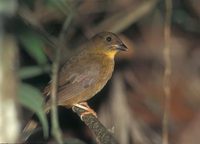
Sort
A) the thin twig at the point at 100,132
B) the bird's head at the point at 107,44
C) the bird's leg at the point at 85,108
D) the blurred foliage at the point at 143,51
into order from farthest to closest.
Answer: the blurred foliage at the point at 143,51
the bird's head at the point at 107,44
the bird's leg at the point at 85,108
the thin twig at the point at 100,132

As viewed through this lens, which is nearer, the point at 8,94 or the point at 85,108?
the point at 8,94

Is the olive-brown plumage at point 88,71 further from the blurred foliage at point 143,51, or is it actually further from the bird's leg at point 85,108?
the blurred foliage at point 143,51

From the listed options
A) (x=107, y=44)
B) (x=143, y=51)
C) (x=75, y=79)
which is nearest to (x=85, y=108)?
(x=75, y=79)

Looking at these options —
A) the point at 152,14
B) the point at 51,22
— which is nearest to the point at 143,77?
the point at 152,14

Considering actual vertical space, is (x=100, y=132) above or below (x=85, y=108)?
below

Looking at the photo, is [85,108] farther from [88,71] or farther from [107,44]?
[107,44]

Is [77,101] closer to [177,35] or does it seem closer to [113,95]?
[113,95]

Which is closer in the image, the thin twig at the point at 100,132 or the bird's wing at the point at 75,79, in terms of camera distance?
the thin twig at the point at 100,132

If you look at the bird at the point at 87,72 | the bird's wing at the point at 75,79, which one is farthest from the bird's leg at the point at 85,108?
the bird's wing at the point at 75,79

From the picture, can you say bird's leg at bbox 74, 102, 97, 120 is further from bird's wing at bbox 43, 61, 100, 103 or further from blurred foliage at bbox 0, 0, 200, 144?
blurred foliage at bbox 0, 0, 200, 144
